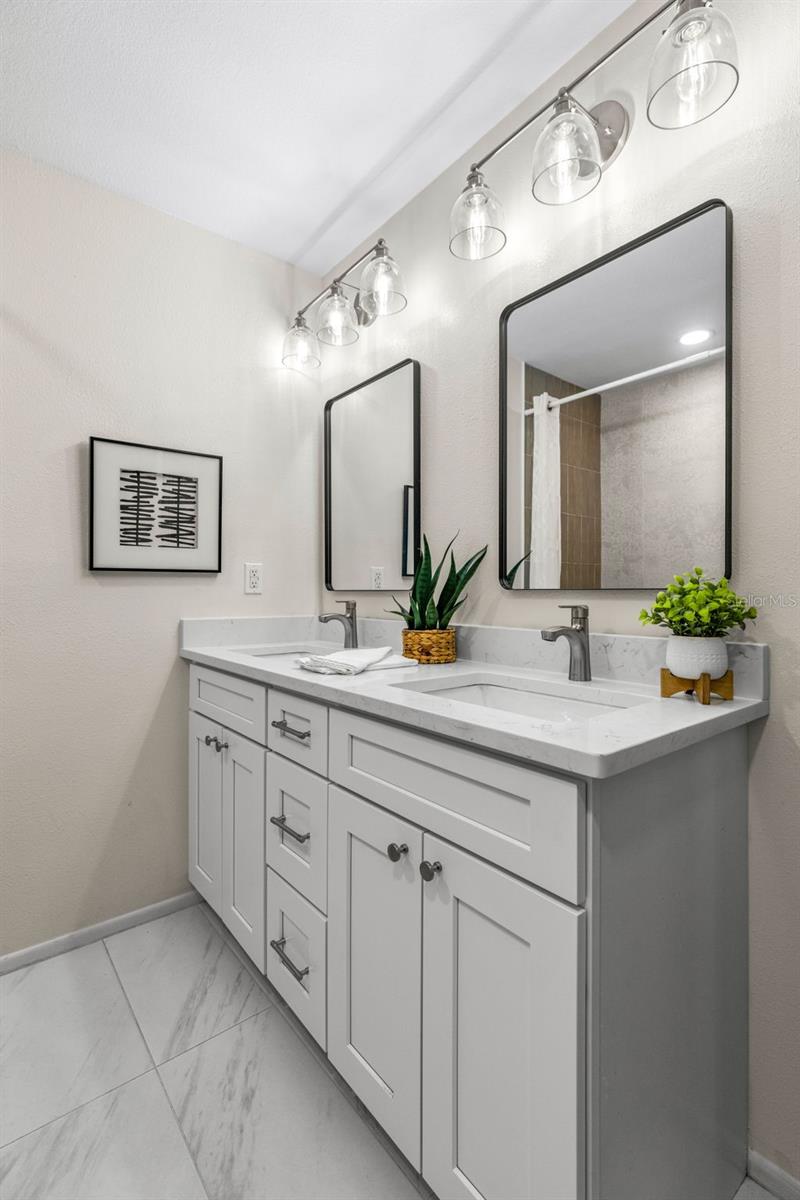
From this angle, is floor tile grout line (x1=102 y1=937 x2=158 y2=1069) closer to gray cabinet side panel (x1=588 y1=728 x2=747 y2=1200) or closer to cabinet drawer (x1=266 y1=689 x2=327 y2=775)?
cabinet drawer (x1=266 y1=689 x2=327 y2=775)

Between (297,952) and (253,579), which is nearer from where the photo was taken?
(297,952)

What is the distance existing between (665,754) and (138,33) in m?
1.90

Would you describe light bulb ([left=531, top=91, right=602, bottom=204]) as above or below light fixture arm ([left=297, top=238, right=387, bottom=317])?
below

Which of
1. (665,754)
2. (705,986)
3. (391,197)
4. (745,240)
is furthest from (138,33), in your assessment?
(705,986)

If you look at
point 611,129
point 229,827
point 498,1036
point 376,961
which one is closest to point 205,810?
point 229,827

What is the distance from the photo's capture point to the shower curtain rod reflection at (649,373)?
1172mm

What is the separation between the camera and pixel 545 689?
1332 millimetres

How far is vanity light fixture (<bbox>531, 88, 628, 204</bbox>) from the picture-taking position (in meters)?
1.18

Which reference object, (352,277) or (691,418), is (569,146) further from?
(352,277)

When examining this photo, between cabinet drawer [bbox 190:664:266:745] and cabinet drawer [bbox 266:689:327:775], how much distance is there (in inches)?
2.3

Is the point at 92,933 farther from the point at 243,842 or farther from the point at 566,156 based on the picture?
the point at 566,156

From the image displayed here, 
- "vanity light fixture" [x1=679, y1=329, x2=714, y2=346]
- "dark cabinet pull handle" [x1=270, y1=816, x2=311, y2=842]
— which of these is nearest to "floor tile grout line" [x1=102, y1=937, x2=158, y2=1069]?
"dark cabinet pull handle" [x1=270, y1=816, x2=311, y2=842]

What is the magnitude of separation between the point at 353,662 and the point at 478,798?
577 mm

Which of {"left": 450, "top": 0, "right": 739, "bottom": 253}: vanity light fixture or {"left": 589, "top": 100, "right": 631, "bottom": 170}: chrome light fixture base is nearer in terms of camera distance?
{"left": 450, "top": 0, "right": 739, "bottom": 253}: vanity light fixture
